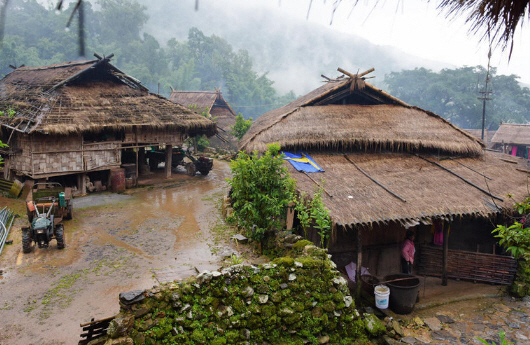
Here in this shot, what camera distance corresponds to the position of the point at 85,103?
50.1 feet

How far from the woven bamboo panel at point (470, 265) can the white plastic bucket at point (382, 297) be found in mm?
2541

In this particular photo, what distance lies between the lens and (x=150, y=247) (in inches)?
396

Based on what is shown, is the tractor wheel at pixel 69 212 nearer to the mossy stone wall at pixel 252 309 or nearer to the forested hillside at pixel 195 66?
the mossy stone wall at pixel 252 309

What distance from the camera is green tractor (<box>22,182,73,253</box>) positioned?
933 cm

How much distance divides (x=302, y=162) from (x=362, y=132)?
2.67 m

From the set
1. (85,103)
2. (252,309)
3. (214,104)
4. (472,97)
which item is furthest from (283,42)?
(252,309)

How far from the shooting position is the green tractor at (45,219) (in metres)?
9.33

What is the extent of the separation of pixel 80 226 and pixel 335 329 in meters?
8.64

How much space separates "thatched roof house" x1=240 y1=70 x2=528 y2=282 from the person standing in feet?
1.09

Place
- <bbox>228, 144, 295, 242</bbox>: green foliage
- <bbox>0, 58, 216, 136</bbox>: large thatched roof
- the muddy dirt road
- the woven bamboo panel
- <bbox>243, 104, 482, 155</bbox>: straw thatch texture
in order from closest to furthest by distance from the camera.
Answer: the muddy dirt road, <bbox>228, 144, 295, 242</bbox>: green foliage, the woven bamboo panel, <bbox>243, 104, 482, 155</bbox>: straw thatch texture, <bbox>0, 58, 216, 136</bbox>: large thatched roof

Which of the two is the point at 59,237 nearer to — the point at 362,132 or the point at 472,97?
the point at 362,132

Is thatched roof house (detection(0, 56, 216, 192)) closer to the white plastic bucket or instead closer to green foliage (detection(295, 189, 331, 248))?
green foliage (detection(295, 189, 331, 248))

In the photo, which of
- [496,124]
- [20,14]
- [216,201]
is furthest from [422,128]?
[20,14]

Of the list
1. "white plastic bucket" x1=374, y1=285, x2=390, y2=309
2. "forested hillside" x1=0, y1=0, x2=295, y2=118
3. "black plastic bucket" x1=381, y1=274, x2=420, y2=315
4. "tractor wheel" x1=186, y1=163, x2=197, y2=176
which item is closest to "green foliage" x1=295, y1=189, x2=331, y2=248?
"white plastic bucket" x1=374, y1=285, x2=390, y2=309
